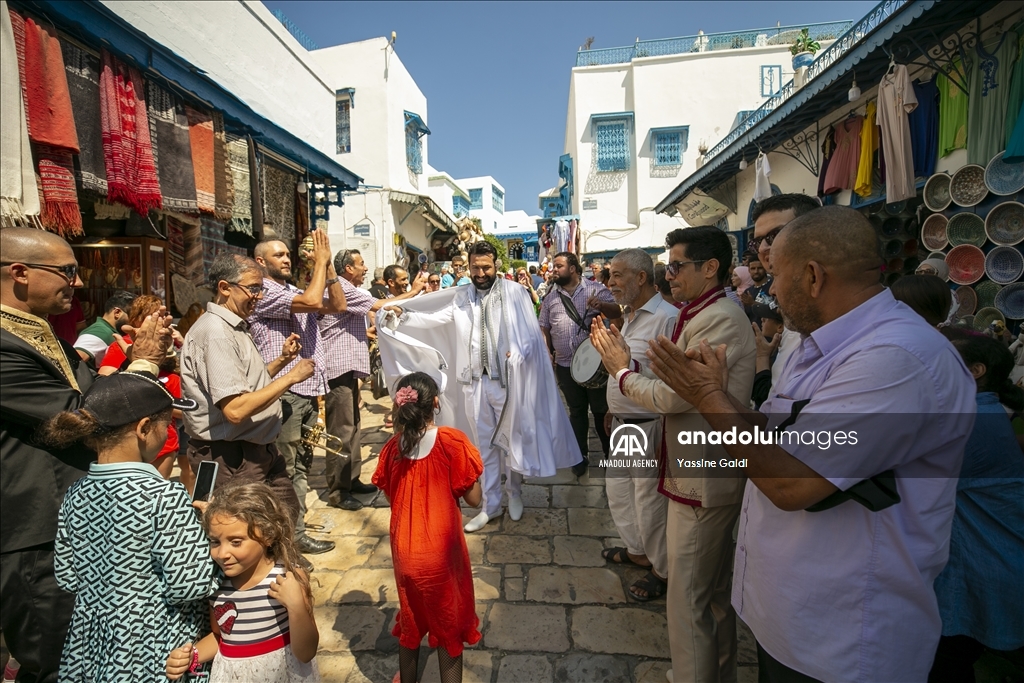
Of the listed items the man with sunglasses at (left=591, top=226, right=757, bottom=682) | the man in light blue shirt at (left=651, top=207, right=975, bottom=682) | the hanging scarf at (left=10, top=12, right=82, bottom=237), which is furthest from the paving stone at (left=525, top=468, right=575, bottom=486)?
the hanging scarf at (left=10, top=12, right=82, bottom=237)

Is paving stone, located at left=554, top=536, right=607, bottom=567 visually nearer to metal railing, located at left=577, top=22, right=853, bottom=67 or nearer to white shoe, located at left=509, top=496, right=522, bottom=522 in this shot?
white shoe, located at left=509, top=496, right=522, bottom=522

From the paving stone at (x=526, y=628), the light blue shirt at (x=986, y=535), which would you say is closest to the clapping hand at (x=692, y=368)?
the light blue shirt at (x=986, y=535)

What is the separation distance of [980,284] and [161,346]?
665 centimetres

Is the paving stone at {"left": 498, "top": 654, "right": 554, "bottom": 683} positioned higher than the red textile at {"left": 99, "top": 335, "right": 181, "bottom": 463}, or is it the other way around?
the red textile at {"left": 99, "top": 335, "right": 181, "bottom": 463}

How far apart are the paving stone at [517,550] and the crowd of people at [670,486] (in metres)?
0.52

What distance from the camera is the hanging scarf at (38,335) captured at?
177cm

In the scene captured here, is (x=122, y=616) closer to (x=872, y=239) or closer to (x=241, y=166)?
(x=872, y=239)

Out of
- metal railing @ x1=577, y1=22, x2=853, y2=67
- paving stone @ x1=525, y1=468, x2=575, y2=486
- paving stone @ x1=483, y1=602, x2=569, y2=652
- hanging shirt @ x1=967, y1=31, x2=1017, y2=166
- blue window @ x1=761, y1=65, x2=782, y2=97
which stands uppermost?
metal railing @ x1=577, y1=22, x2=853, y2=67

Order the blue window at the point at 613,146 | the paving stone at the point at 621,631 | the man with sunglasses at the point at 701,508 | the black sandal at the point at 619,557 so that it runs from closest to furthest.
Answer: the man with sunglasses at the point at 701,508, the paving stone at the point at 621,631, the black sandal at the point at 619,557, the blue window at the point at 613,146

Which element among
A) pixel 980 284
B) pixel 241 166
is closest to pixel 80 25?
pixel 241 166

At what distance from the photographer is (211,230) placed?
20.7 ft

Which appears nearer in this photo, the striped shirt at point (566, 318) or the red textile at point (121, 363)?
the red textile at point (121, 363)

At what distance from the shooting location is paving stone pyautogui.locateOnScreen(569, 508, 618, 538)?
3.64 meters

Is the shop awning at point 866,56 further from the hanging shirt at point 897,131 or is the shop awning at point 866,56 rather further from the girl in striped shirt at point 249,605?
the girl in striped shirt at point 249,605
